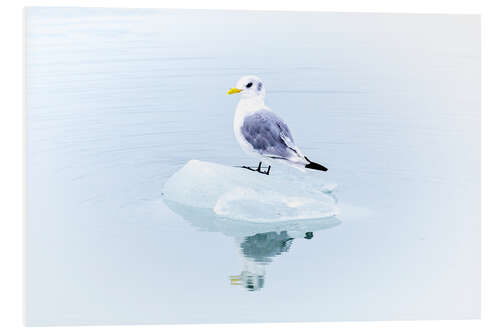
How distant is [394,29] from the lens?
3277 mm

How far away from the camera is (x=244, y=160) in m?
3.19

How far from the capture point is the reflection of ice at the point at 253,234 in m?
3.09

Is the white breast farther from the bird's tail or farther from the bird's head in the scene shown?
the bird's tail

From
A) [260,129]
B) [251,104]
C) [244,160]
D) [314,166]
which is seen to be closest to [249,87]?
[251,104]

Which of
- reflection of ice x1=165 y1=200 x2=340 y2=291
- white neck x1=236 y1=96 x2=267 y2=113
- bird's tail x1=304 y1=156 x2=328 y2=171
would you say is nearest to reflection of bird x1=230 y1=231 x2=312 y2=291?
reflection of ice x1=165 y1=200 x2=340 y2=291

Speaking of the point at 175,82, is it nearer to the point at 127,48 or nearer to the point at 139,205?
the point at 127,48

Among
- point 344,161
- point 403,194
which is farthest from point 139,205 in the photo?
point 403,194

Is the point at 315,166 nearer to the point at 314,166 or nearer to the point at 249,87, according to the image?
the point at 314,166

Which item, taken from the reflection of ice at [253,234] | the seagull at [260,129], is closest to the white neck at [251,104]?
the seagull at [260,129]

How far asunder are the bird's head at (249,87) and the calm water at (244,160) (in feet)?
0.10

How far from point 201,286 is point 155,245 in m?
0.27

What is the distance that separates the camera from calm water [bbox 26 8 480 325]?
305 centimetres

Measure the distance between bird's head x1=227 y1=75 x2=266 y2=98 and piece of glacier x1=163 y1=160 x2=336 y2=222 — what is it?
0.34m

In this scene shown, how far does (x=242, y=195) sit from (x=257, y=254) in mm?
267
